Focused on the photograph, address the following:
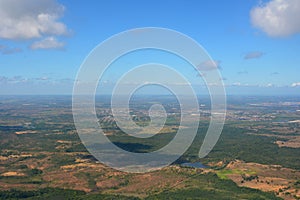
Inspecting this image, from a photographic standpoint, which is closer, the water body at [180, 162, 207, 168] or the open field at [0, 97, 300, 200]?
the open field at [0, 97, 300, 200]

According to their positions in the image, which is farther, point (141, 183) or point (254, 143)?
point (254, 143)

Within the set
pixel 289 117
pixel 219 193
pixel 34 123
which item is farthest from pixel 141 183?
pixel 289 117

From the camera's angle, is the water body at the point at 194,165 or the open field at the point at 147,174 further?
the water body at the point at 194,165

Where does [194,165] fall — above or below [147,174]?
below

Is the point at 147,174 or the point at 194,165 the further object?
the point at 194,165

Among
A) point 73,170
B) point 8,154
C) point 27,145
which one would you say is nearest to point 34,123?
point 27,145

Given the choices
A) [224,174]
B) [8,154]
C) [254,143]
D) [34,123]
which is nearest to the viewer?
[224,174]

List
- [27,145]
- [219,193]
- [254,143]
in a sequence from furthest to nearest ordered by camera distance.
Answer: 1. [254,143]
2. [27,145]
3. [219,193]

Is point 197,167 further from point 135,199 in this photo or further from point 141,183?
point 135,199

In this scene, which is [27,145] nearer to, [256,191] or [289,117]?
[256,191]
